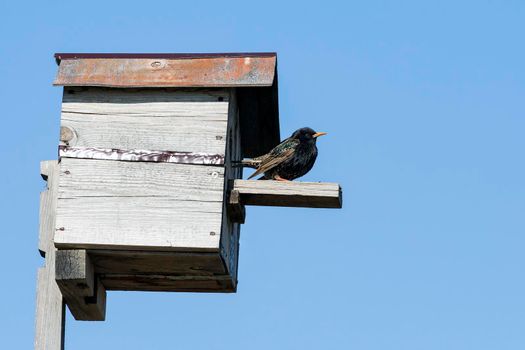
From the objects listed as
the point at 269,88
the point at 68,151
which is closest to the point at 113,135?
the point at 68,151

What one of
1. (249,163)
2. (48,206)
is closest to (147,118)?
(48,206)

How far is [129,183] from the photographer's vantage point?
1066 centimetres

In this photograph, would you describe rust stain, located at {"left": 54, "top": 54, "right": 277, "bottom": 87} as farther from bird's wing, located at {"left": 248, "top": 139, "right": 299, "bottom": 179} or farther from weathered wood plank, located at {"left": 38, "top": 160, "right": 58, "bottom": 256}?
bird's wing, located at {"left": 248, "top": 139, "right": 299, "bottom": 179}

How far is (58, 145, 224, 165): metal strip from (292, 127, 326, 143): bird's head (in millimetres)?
1018

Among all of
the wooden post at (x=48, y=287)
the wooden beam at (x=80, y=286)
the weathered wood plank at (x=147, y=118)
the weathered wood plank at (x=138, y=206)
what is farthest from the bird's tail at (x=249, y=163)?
the wooden post at (x=48, y=287)

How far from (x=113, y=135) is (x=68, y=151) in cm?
28

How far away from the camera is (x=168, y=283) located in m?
11.2

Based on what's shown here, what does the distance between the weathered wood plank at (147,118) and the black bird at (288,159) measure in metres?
0.71

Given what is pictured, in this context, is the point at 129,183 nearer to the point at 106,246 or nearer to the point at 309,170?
the point at 106,246

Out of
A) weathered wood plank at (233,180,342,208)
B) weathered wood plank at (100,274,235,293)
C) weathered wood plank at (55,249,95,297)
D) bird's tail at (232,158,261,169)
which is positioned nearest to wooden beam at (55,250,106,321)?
weathered wood plank at (55,249,95,297)

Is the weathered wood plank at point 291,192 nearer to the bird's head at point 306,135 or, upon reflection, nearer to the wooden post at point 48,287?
the bird's head at point 306,135

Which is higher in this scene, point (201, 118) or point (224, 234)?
point (201, 118)

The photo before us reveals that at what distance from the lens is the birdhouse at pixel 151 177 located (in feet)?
34.7

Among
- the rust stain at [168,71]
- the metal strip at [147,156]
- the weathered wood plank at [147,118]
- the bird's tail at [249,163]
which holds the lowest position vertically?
the metal strip at [147,156]
